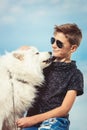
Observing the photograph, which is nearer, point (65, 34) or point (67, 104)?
point (67, 104)

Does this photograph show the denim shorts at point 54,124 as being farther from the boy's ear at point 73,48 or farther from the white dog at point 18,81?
the boy's ear at point 73,48

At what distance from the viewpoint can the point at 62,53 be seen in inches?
A: 102

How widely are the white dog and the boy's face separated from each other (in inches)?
6.7

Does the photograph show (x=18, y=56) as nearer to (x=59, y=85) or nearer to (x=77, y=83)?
(x=59, y=85)

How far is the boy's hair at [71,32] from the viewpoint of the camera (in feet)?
8.75

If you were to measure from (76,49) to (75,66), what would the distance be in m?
0.23

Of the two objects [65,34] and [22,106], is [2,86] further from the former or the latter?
[65,34]

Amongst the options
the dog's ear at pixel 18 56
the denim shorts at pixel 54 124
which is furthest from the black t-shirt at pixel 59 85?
the dog's ear at pixel 18 56

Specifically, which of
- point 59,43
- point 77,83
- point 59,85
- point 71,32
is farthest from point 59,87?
point 71,32

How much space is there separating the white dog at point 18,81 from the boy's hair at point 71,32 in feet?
1.01

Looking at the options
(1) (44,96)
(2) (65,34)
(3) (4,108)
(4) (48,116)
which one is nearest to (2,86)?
(3) (4,108)

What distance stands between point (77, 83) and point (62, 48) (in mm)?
398

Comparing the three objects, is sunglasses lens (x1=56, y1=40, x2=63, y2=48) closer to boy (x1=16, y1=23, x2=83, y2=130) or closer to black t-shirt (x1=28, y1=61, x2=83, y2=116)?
boy (x1=16, y1=23, x2=83, y2=130)

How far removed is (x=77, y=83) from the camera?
247 cm
